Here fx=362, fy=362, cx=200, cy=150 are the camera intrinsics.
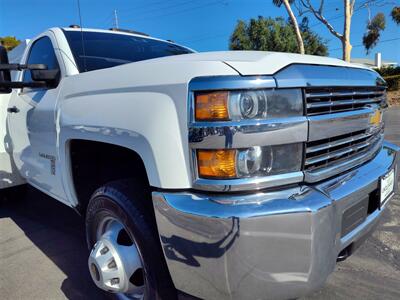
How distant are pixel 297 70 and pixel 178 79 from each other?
0.56 meters

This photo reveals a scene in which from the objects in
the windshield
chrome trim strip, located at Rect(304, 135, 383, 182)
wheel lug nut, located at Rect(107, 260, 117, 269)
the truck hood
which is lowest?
wheel lug nut, located at Rect(107, 260, 117, 269)

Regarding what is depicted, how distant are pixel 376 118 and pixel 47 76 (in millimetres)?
2302

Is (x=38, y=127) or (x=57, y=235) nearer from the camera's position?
(x=38, y=127)

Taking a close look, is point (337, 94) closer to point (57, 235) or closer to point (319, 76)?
point (319, 76)

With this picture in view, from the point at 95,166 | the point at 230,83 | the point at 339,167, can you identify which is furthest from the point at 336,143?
the point at 95,166

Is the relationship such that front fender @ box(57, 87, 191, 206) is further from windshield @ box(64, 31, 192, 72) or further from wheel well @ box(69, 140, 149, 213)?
windshield @ box(64, 31, 192, 72)

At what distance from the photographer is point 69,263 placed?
9.91 feet

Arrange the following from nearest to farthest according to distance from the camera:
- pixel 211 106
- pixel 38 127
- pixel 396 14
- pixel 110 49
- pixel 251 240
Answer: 1. pixel 251 240
2. pixel 211 106
3. pixel 38 127
4. pixel 110 49
5. pixel 396 14

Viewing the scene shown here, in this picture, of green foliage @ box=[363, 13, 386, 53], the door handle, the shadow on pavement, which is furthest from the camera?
green foliage @ box=[363, 13, 386, 53]

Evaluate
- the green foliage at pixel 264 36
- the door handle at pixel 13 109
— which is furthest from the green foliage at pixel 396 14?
the door handle at pixel 13 109

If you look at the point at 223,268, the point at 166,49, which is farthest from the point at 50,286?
the point at 166,49

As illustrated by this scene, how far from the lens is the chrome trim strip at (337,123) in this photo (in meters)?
1.68

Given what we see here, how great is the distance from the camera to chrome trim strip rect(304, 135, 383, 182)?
1.68 m

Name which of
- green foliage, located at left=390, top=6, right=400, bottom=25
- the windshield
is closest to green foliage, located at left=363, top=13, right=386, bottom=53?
green foliage, located at left=390, top=6, right=400, bottom=25
